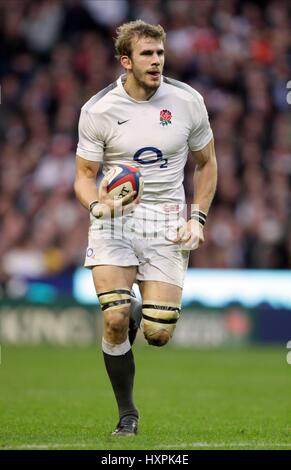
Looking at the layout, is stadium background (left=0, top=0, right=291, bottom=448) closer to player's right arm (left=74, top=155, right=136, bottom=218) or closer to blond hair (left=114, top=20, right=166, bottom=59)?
player's right arm (left=74, top=155, right=136, bottom=218)

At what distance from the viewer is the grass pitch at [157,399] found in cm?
740

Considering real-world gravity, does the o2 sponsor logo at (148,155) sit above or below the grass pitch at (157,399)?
above

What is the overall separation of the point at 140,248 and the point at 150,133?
0.81 metres

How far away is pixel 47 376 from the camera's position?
12516 millimetres

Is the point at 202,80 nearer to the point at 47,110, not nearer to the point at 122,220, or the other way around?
the point at 47,110

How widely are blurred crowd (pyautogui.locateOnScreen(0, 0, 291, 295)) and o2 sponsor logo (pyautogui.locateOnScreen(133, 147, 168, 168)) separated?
8.74 m

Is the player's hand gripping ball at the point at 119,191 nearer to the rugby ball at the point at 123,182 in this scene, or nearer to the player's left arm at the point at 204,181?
the rugby ball at the point at 123,182

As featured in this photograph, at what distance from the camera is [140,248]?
7902 millimetres

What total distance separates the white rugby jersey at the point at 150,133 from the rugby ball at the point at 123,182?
412 millimetres

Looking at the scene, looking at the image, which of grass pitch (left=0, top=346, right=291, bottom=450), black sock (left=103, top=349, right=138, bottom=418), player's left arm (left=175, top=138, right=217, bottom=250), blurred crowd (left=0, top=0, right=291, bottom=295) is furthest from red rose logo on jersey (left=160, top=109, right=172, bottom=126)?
blurred crowd (left=0, top=0, right=291, bottom=295)

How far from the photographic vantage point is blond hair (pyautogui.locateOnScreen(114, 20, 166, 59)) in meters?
7.80

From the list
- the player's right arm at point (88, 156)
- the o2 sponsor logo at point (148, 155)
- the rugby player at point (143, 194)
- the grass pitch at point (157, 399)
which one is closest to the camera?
the grass pitch at point (157, 399)

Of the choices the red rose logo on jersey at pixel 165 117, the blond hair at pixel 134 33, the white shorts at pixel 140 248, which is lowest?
the white shorts at pixel 140 248

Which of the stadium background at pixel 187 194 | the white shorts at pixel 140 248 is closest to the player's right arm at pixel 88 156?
the white shorts at pixel 140 248
